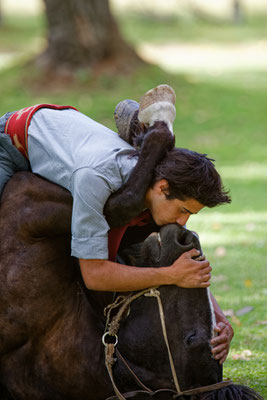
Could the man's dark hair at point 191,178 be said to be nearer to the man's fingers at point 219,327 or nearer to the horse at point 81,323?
the horse at point 81,323

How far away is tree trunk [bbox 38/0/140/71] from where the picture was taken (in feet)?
47.1

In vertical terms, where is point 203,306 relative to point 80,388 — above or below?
above

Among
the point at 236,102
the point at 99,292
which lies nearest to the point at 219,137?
the point at 236,102

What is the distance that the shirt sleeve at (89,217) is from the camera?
3.81 meters

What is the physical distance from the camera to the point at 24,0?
35.1 m

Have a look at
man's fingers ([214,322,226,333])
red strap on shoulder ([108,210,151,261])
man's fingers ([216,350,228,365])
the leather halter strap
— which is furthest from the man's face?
the leather halter strap

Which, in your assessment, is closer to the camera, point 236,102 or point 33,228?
point 33,228

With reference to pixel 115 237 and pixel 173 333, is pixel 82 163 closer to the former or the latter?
pixel 115 237

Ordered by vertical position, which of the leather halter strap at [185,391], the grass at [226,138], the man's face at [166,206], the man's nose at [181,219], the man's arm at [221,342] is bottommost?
the grass at [226,138]

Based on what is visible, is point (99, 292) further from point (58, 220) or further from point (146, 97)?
point (146, 97)

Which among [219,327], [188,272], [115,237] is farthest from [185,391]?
[115,237]

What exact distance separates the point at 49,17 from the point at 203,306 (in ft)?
37.4

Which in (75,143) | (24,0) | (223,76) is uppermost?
(75,143)

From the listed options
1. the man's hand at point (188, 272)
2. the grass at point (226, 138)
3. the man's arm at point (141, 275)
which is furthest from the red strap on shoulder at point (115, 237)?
the grass at point (226, 138)
